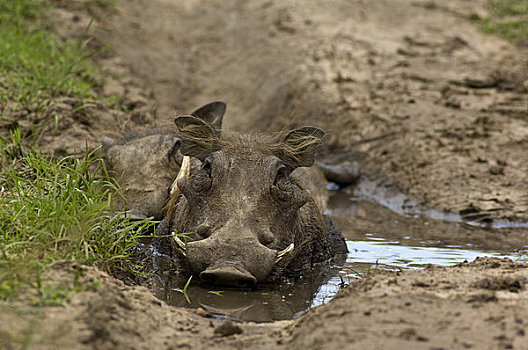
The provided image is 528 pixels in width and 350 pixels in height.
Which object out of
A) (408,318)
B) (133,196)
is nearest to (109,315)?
(408,318)

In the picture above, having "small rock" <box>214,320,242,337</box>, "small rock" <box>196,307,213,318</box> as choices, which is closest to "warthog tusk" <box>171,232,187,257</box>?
"small rock" <box>196,307,213,318</box>

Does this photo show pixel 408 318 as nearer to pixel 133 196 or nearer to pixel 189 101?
pixel 133 196

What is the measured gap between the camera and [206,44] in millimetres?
12727

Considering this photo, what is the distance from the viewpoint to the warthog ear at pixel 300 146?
4.88 meters

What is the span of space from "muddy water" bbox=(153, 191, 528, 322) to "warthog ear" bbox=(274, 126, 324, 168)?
0.80 metres

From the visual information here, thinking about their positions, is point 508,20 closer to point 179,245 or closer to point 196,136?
point 196,136

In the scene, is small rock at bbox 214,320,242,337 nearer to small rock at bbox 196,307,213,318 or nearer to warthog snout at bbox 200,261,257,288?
small rock at bbox 196,307,213,318

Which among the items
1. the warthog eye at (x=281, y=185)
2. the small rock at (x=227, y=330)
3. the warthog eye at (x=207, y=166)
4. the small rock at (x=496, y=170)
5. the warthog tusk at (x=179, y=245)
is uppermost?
the warthog eye at (x=207, y=166)

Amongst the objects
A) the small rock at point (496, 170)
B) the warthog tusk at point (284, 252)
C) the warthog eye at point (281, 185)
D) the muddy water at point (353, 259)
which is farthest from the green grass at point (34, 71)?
the small rock at point (496, 170)

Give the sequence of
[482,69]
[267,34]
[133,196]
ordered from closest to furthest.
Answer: [133,196], [482,69], [267,34]

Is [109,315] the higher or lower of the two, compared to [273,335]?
higher

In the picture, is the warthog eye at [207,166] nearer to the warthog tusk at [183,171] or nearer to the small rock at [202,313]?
the warthog tusk at [183,171]

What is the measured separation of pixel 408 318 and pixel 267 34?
30.7ft

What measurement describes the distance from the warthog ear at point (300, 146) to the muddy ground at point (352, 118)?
24 centimetres
